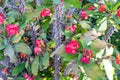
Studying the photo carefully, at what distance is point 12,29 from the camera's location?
Answer: 4.83 feet

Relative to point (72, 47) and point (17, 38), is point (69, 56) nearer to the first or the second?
point (72, 47)

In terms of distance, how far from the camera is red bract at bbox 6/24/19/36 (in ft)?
4.85

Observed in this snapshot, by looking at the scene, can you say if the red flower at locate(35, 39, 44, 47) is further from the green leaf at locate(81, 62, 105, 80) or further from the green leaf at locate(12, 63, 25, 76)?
the green leaf at locate(81, 62, 105, 80)

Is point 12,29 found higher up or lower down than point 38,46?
higher up

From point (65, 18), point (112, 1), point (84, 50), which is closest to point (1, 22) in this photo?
point (65, 18)

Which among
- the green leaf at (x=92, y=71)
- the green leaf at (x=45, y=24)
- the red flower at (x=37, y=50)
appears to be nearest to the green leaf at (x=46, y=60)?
the red flower at (x=37, y=50)

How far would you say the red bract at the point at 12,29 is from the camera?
4.85 ft

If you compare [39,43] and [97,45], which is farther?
[39,43]

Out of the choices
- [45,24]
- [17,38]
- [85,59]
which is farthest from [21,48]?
[85,59]

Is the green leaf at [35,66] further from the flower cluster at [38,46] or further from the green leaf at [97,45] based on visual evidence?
the green leaf at [97,45]

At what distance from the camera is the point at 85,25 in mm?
1622

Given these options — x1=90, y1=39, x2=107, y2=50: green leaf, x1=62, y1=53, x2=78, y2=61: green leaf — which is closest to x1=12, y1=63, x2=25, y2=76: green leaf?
x1=62, y1=53, x2=78, y2=61: green leaf

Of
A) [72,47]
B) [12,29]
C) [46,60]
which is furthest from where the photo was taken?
[46,60]

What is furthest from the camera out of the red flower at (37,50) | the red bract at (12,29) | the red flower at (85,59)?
the red flower at (37,50)
